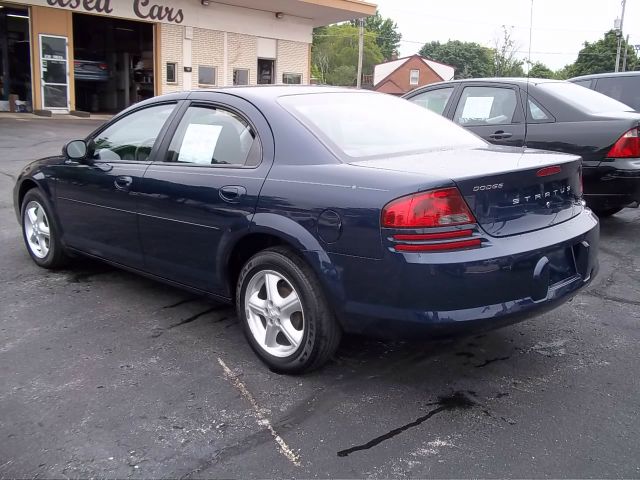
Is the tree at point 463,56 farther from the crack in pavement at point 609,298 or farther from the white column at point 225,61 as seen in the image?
the crack in pavement at point 609,298

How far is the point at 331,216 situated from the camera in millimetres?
3039

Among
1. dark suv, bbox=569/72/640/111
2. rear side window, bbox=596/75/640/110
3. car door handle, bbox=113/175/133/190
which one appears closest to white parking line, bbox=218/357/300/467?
car door handle, bbox=113/175/133/190

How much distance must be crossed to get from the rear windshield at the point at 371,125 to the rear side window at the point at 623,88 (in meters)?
5.90

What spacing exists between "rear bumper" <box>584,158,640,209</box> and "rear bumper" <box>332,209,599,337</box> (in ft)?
10.9

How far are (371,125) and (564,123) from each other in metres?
3.26

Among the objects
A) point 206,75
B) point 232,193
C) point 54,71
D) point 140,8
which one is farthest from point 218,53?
Result: point 232,193

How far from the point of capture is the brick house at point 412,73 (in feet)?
226

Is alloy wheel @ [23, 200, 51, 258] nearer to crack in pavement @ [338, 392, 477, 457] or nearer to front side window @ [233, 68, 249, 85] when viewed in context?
crack in pavement @ [338, 392, 477, 457]

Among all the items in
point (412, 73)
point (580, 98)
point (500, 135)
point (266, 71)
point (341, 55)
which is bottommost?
point (500, 135)

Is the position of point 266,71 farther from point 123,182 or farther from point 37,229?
point 123,182

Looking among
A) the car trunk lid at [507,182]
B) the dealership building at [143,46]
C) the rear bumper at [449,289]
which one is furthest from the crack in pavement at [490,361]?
the dealership building at [143,46]

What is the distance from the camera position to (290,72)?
26141 millimetres

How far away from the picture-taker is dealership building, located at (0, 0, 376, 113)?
1973 centimetres

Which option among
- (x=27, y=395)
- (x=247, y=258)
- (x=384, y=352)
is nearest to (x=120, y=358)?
(x=27, y=395)
